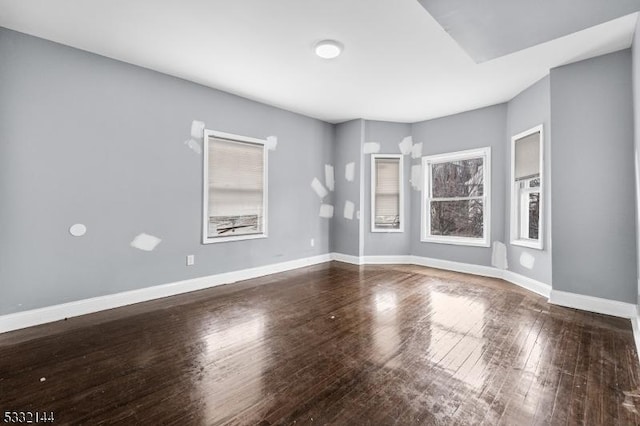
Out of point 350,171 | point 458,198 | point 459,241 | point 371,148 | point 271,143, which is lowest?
point 459,241

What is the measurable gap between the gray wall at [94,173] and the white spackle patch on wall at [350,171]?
2.19 metres

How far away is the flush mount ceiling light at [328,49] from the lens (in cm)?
288

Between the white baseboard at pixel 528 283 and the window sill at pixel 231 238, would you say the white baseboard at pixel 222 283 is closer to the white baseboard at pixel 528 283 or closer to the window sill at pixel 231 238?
the white baseboard at pixel 528 283

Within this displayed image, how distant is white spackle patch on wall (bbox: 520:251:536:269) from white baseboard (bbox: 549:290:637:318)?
61 cm

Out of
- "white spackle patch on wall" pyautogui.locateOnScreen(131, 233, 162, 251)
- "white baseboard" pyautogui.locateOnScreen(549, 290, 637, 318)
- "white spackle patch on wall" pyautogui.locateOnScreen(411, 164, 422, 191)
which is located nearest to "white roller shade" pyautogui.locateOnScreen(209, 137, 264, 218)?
"white spackle patch on wall" pyautogui.locateOnScreen(131, 233, 162, 251)

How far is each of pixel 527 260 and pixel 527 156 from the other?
1431 mm

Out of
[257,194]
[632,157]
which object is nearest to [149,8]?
[257,194]

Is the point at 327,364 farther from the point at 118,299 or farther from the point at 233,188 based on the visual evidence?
the point at 233,188

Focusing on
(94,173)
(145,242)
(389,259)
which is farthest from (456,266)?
(94,173)

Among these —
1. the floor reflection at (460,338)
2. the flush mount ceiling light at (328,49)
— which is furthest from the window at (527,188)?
the flush mount ceiling light at (328,49)

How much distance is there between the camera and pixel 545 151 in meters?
3.62

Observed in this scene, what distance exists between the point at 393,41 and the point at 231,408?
325 centimetres

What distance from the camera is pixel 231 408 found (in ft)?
5.35

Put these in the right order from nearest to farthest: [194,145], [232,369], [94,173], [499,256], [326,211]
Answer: [232,369]
[94,173]
[194,145]
[499,256]
[326,211]
